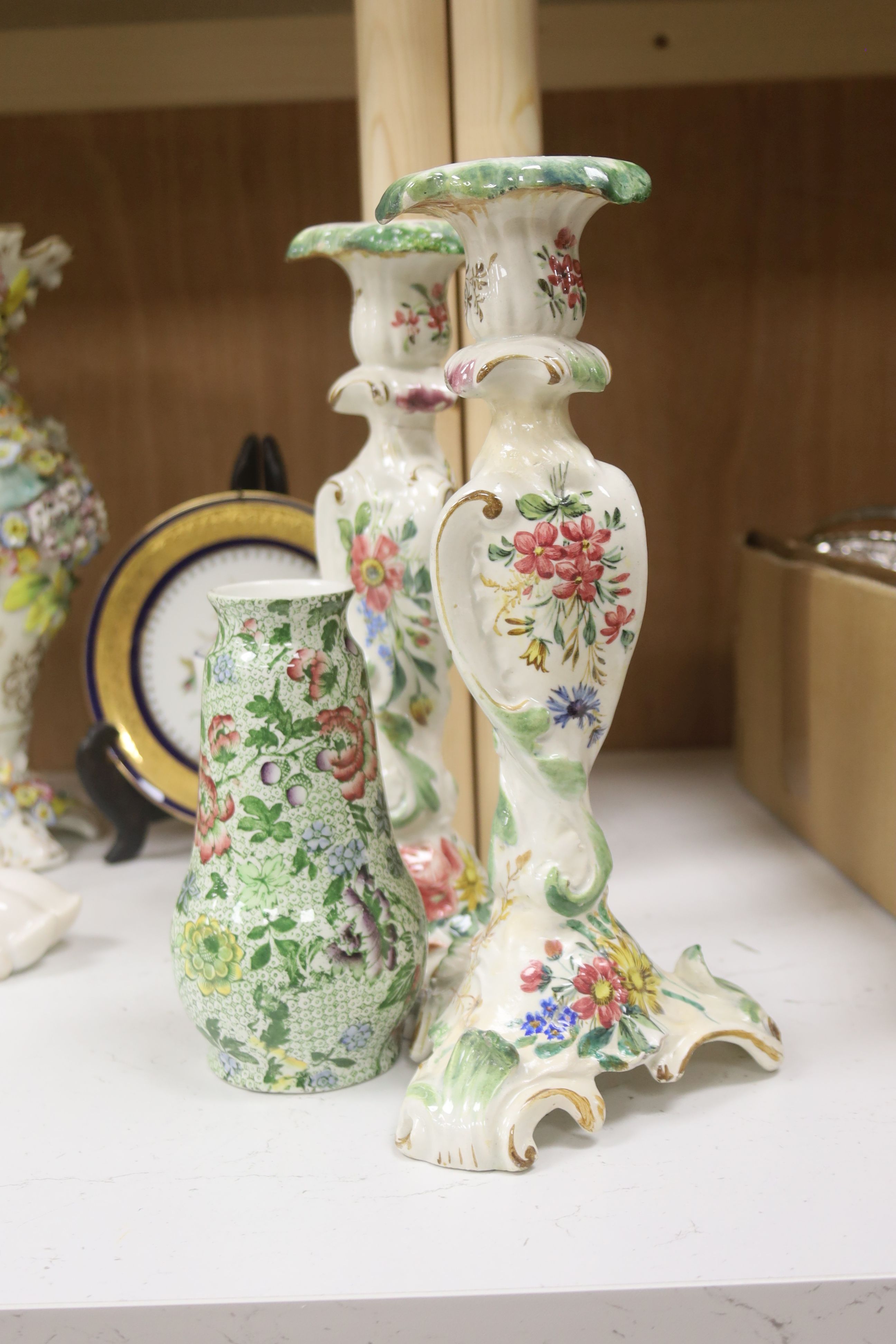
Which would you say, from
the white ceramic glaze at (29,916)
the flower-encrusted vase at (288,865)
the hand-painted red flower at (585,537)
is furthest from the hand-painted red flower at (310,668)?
the white ceramic glaze at (29,916)

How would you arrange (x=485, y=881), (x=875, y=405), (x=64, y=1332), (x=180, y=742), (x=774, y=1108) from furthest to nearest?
(x=875, y=405) → (x=180, y=742) → (x=485, y=881) → (x=774, y=1108) → (x=64, y=1332)

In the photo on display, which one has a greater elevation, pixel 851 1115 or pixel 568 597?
pixel 568 597

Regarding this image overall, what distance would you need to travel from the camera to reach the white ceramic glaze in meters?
0.62

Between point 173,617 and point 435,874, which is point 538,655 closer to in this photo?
point 435,874

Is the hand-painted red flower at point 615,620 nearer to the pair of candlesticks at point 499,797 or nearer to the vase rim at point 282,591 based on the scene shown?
the pair of candlesticks at point 499,797

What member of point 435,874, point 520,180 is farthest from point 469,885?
point 520,180

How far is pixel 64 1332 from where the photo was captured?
375 mm

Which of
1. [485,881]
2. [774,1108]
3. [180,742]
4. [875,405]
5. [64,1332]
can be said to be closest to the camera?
[64,1332]

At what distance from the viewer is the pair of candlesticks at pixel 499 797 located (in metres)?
0.44

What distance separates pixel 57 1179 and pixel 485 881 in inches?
9.8

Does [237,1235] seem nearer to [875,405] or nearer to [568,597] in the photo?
[568,597]

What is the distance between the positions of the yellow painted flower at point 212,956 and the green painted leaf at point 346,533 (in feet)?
0.63

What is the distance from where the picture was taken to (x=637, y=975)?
49 cm

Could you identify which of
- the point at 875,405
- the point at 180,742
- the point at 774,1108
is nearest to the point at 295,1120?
the point at 774,1108
